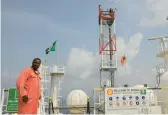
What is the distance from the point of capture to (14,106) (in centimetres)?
1331

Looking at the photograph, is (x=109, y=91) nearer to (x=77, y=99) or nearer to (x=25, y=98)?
(x=25, y=98)

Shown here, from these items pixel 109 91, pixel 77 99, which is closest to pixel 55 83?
pixel 77 99

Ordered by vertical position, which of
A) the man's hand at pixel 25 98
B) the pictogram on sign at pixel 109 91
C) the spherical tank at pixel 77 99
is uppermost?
the pictogram on sign at pixel 109 91

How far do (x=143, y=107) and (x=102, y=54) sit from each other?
671 inches

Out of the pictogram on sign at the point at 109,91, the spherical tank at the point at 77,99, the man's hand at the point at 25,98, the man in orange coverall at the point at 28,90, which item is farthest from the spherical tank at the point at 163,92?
the man's hand at the point at 25,98

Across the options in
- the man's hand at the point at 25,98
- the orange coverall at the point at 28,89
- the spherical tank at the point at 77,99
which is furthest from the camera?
the spherical tank at the point at 77,99

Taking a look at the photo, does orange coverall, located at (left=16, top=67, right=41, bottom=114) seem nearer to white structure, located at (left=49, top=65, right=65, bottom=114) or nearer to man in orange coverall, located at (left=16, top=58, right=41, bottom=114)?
man in orange coverall, located at (left=16, top=58, right=41, bottom=114)

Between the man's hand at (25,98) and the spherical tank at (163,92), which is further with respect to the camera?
Result: the spherical tank at (163,92)

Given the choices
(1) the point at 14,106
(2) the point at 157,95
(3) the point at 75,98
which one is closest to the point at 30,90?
(1) the point at 14,106

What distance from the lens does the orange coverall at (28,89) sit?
202 inches

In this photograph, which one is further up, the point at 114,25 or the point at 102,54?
the point at 114,25

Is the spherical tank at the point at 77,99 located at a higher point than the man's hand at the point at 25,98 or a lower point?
lower

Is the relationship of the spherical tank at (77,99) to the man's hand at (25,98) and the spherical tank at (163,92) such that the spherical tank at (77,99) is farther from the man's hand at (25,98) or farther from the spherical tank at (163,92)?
the man's hand at (25,98)

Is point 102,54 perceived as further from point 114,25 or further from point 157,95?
point 157,95
